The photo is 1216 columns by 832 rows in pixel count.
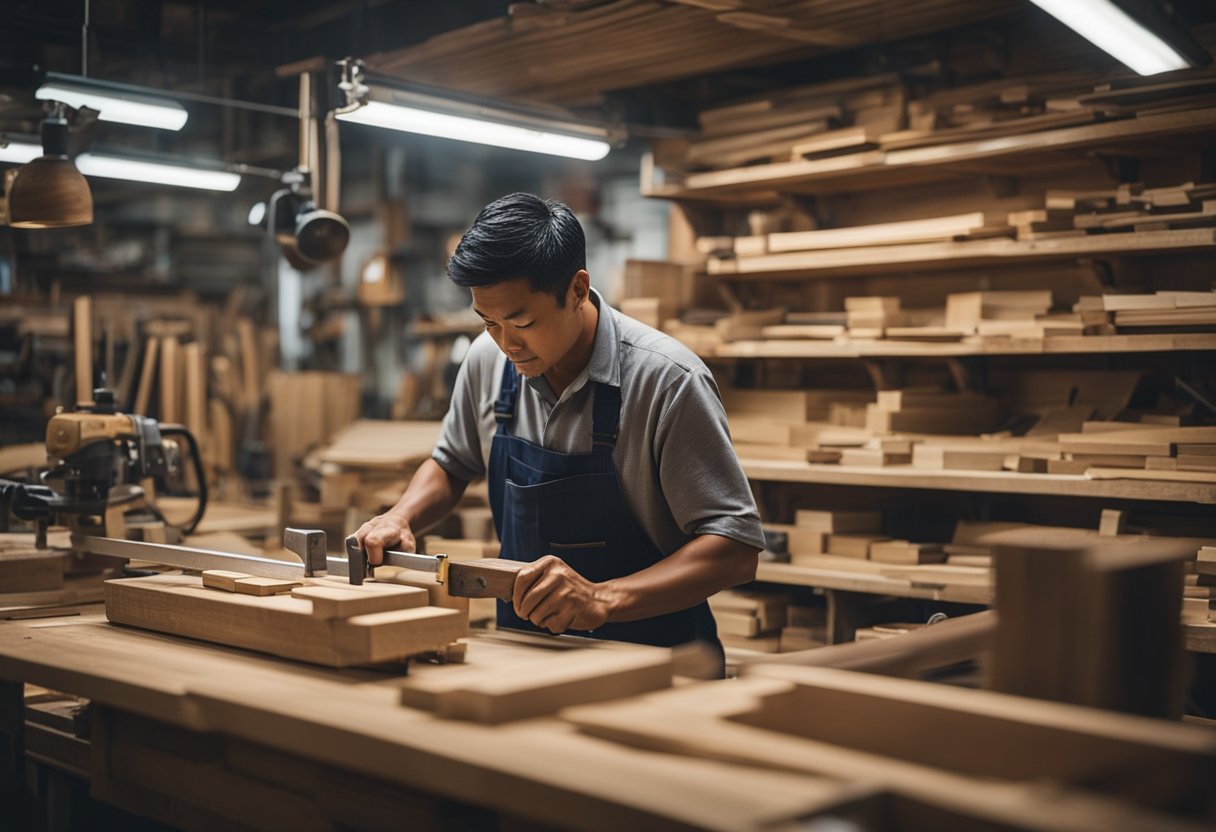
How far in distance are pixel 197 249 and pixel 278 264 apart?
679mm

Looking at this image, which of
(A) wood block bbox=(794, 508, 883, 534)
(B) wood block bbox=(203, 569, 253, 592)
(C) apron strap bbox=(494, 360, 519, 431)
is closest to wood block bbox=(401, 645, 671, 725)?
(B) wood block bbox=(203, 569, 253, 592)

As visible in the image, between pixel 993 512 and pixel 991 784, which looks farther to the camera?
pixel 993 512

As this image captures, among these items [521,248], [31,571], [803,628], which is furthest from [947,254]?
[31,571]

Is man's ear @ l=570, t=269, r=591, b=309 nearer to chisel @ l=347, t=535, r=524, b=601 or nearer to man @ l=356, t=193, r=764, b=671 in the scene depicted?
man @ l=356, t=193, r=764, b=671

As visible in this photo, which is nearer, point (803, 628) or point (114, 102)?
point (114, 102)

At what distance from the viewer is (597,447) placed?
9.21 ft

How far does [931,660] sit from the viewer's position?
6.22 ft

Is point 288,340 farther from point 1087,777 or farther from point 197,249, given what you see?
point 1087,777

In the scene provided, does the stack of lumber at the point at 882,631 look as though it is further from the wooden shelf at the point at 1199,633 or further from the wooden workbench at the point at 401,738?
the wooden workbench at the point at 401,738

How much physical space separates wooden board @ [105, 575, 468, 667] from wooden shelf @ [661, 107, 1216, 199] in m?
→ 2.88

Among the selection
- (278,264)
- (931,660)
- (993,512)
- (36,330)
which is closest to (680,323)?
(993,512)

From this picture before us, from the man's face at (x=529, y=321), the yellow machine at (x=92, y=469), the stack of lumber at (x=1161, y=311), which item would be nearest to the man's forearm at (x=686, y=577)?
the man's face at (x=529, y=321)

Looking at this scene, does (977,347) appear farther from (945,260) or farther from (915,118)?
(915,118)

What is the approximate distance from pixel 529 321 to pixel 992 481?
2.08 meters
